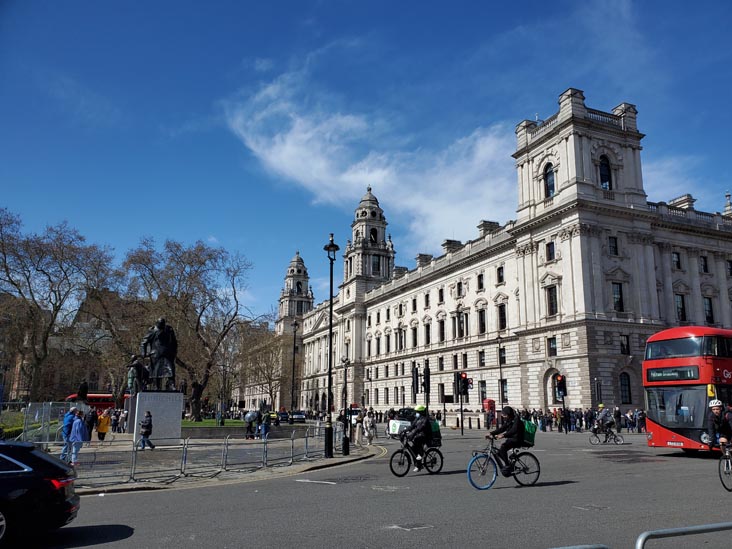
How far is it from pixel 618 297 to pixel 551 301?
492 cm

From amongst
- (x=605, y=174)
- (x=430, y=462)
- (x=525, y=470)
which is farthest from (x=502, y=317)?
(x=525, y=470)

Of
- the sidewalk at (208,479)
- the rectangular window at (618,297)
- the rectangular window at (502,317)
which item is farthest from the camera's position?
the rectangular window at (502,317)

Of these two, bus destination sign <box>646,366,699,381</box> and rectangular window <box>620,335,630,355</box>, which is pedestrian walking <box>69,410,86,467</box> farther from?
rectangular window <box>620,335,630,355</box>

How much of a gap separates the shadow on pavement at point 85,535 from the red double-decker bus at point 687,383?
17.3 metres

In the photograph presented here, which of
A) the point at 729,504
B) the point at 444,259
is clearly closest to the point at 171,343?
the point at 729,504

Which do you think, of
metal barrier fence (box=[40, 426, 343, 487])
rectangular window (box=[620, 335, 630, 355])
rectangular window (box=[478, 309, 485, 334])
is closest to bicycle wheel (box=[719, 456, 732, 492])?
metal barrier fence (box=[40, 426, 343, 487])

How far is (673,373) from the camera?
765 inches

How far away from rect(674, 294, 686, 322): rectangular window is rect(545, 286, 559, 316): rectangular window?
10.5m

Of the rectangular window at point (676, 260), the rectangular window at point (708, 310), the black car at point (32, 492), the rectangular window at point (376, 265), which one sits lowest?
the black car at point (32, 492)

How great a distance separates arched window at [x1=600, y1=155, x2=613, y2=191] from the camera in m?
46.4

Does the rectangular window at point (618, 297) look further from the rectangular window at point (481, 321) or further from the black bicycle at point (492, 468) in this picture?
the black bicycle at point (492, 468)

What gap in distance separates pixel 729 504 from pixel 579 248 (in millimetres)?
34819

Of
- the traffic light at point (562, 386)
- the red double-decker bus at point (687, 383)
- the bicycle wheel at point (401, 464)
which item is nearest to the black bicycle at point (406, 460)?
the bicycle wheel at point (401, 464)

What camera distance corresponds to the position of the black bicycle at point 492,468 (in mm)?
11906
